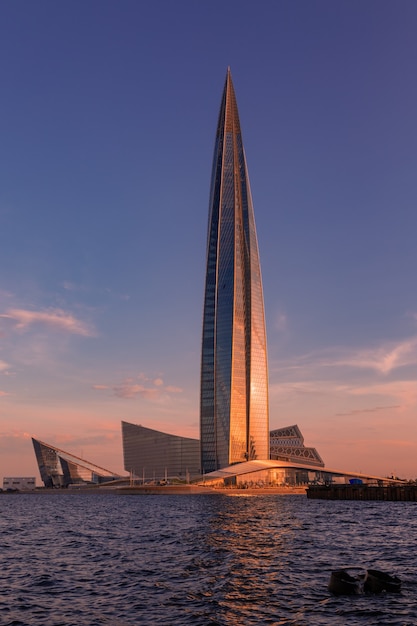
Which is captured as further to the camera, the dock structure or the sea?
the dock structure

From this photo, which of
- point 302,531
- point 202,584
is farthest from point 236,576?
point 302,531

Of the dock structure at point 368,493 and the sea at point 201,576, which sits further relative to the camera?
the dock structure at point 368,493

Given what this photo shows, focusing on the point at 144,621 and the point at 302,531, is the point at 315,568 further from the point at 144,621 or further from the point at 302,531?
the point at 302,531

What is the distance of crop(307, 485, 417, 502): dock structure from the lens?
156 meters

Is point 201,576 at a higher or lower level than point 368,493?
higher

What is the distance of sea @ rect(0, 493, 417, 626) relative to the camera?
27.8 m

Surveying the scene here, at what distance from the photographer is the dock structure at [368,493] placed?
15625 cm

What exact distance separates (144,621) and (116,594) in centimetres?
673

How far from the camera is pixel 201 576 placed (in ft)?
123

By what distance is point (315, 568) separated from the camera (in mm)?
39812

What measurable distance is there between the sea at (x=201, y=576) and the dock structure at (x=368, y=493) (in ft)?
313

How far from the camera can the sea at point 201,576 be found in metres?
27.8

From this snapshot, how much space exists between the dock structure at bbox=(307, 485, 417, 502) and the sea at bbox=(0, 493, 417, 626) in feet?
313

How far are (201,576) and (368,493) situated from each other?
14461 centimetres
